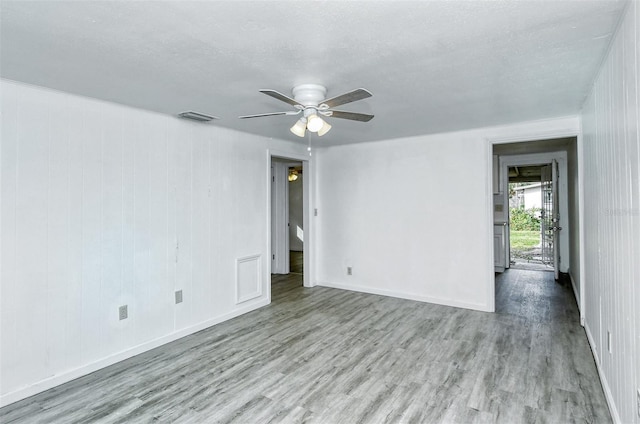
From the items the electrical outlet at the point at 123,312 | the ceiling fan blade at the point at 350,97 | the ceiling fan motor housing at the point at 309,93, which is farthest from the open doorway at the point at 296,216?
the ceiling fan blade at the point at 350,97

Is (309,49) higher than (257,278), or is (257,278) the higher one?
(309,49)

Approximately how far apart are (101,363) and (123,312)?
434 mm

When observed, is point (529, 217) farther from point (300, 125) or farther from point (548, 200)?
point (300, 125)

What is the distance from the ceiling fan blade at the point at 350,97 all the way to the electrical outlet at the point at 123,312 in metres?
2.56

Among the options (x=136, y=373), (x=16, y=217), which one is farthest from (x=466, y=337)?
(x=16, y=217)

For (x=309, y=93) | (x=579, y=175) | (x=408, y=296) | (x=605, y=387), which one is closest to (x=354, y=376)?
(x=605, y=387)

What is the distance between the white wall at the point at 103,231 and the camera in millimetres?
2512

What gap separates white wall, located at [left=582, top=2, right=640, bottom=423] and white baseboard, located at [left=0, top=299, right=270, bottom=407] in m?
3.54

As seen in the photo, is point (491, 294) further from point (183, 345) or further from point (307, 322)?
point (183, 345)

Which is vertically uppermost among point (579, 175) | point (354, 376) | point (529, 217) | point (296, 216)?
point (579, 175)

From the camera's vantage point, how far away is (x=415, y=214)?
15.8 ft

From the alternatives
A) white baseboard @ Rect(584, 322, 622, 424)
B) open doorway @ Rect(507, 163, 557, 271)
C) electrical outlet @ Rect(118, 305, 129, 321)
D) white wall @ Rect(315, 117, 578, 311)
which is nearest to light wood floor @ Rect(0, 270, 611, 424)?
white baseboard @ Rect(584, 322, 622, 424)

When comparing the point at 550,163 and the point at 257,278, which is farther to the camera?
the point at 550,163

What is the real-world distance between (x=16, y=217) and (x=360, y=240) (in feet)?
13.2
